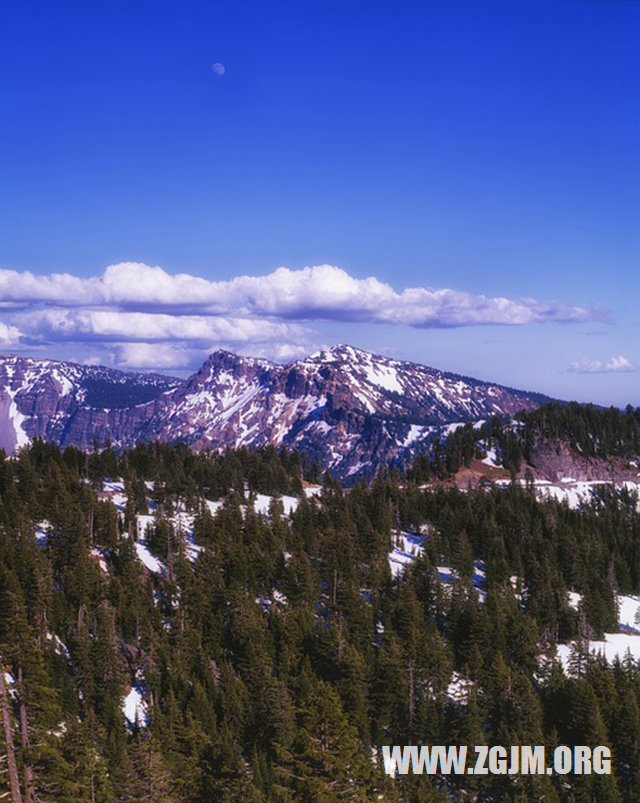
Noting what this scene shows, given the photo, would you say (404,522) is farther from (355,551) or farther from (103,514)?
(103,514)

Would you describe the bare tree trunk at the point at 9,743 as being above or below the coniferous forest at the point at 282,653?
above

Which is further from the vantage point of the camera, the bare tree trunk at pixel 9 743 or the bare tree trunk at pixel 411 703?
the bare tree trunk at pixel 411 703

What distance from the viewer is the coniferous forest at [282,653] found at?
41406 mm

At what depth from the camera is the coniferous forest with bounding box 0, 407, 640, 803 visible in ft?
136

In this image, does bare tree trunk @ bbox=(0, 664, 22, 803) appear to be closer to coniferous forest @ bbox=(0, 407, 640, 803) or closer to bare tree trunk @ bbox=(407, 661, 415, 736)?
coniferous forest @ bbox=(0, 407, 640, 803)

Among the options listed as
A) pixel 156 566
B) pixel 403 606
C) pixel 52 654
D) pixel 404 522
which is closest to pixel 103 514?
pixel 156 566

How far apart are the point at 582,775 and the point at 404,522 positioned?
3408 inches

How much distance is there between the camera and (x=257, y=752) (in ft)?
204

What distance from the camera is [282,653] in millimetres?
79000

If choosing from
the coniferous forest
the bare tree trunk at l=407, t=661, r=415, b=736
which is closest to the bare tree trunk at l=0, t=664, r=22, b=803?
the coniferous forest

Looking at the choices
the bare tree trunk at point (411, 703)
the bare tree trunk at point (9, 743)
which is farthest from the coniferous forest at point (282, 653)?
the bare tree trunk at point (411, 703)

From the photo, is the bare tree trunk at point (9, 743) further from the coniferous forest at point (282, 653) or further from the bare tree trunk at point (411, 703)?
the bare tree trunk at point (411, 703)

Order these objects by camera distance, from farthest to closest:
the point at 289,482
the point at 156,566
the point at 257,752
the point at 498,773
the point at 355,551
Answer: the point at 289,482 → the point at 355,551 → the point at 156,566 → the point at 498,773 → the point at 257,752

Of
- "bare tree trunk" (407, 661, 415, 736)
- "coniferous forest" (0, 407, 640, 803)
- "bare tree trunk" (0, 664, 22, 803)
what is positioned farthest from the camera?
"bare tree trunk" (407, 661, 415, 736)
